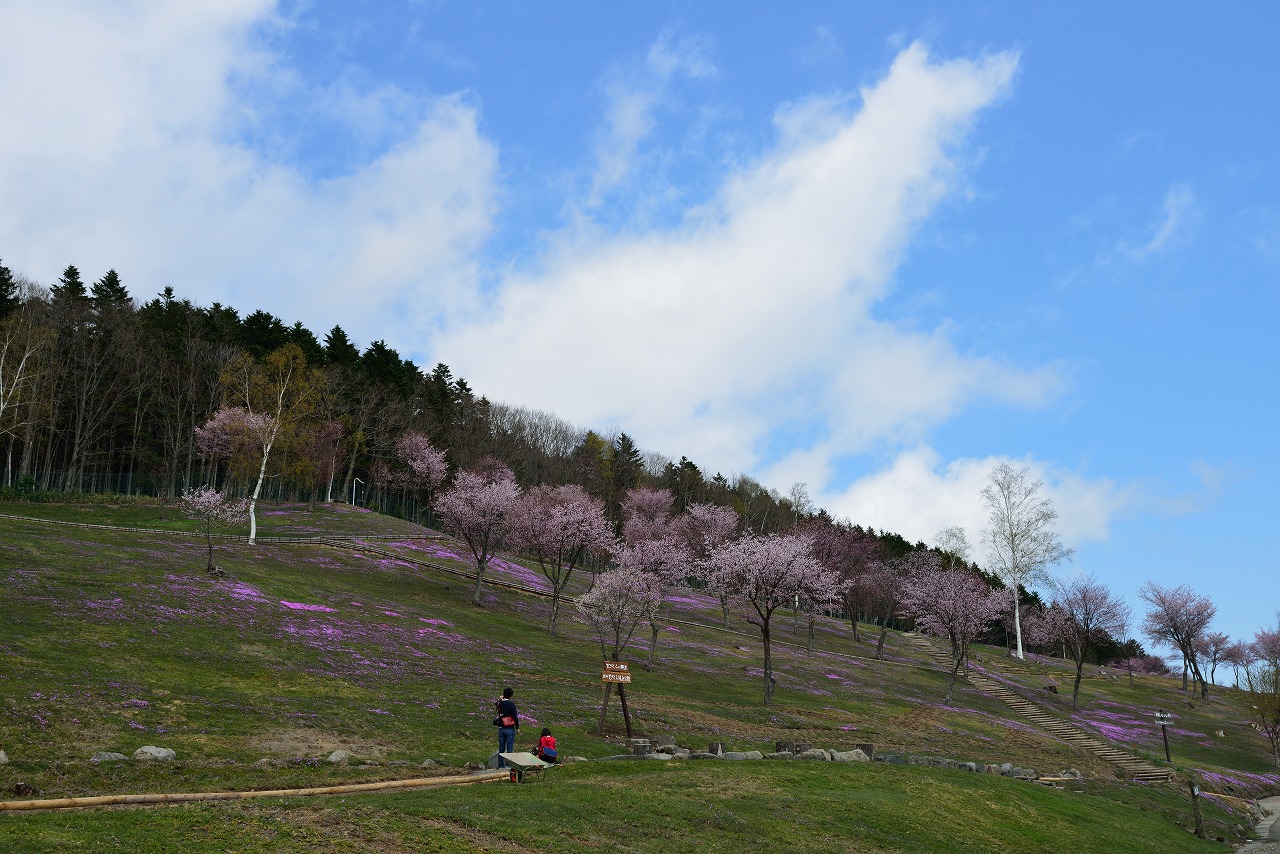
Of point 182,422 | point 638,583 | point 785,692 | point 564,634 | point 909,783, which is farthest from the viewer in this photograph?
point 182,422

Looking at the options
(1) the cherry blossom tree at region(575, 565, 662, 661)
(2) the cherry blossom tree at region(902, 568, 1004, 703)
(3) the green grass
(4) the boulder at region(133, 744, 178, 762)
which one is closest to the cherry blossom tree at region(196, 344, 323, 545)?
(1) the cherry blossom tree at region(575, 565, 662, 661)

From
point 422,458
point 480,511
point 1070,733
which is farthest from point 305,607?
point 1070,733

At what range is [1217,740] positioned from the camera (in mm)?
73688

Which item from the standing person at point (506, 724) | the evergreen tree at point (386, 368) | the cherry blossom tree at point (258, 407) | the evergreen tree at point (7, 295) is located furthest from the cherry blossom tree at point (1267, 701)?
the evergreen tree at point (7, 295)

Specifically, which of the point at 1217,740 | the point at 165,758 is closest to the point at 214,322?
the point at 165,758

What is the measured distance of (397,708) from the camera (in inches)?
1272

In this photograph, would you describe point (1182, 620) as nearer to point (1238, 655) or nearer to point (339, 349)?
point (1238, 655)

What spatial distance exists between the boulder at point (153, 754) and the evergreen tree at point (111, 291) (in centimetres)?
9480

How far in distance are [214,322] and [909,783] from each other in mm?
104565

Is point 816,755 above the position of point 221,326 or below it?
below

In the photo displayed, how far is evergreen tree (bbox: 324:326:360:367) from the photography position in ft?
381

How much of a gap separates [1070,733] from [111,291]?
126m

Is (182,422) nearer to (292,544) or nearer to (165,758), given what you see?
(292,544)

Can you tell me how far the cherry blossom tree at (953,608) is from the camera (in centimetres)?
7312
